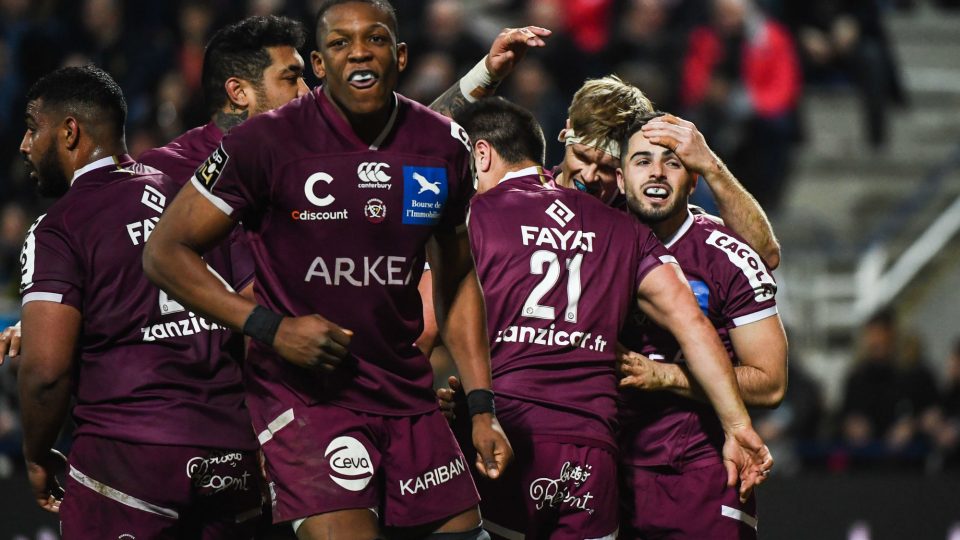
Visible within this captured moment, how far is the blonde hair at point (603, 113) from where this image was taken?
6.37 metres

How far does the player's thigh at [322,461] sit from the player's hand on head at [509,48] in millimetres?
2116

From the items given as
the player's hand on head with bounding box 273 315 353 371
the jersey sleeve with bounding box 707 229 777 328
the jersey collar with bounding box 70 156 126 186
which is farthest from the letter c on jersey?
the jersey sleeve with bounding box 707 229 777 328

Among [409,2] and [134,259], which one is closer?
[134,259]

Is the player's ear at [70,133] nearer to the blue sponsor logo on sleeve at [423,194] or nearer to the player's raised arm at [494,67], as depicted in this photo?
the blue sponsor logo on sleeve at [423,194]

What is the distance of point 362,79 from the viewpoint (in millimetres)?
4879

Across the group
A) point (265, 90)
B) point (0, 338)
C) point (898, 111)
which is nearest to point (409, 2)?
point (898, 111)

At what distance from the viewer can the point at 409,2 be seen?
14.4 meters

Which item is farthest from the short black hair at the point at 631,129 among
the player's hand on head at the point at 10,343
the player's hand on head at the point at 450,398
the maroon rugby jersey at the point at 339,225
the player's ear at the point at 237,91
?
the player's hand on head at the point at 10,343

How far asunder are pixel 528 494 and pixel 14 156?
886 centimetres

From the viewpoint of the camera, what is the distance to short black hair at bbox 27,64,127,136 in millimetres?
5777

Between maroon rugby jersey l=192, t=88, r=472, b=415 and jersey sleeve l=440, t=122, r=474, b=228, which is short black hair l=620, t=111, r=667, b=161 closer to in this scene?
jersey sleeve l=440, t=122, r=474, b=228

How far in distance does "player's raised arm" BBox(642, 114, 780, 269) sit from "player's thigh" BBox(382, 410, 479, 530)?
1.77m

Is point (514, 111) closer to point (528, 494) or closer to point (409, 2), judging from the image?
point (528, 494)

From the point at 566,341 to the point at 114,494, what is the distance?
183cm
